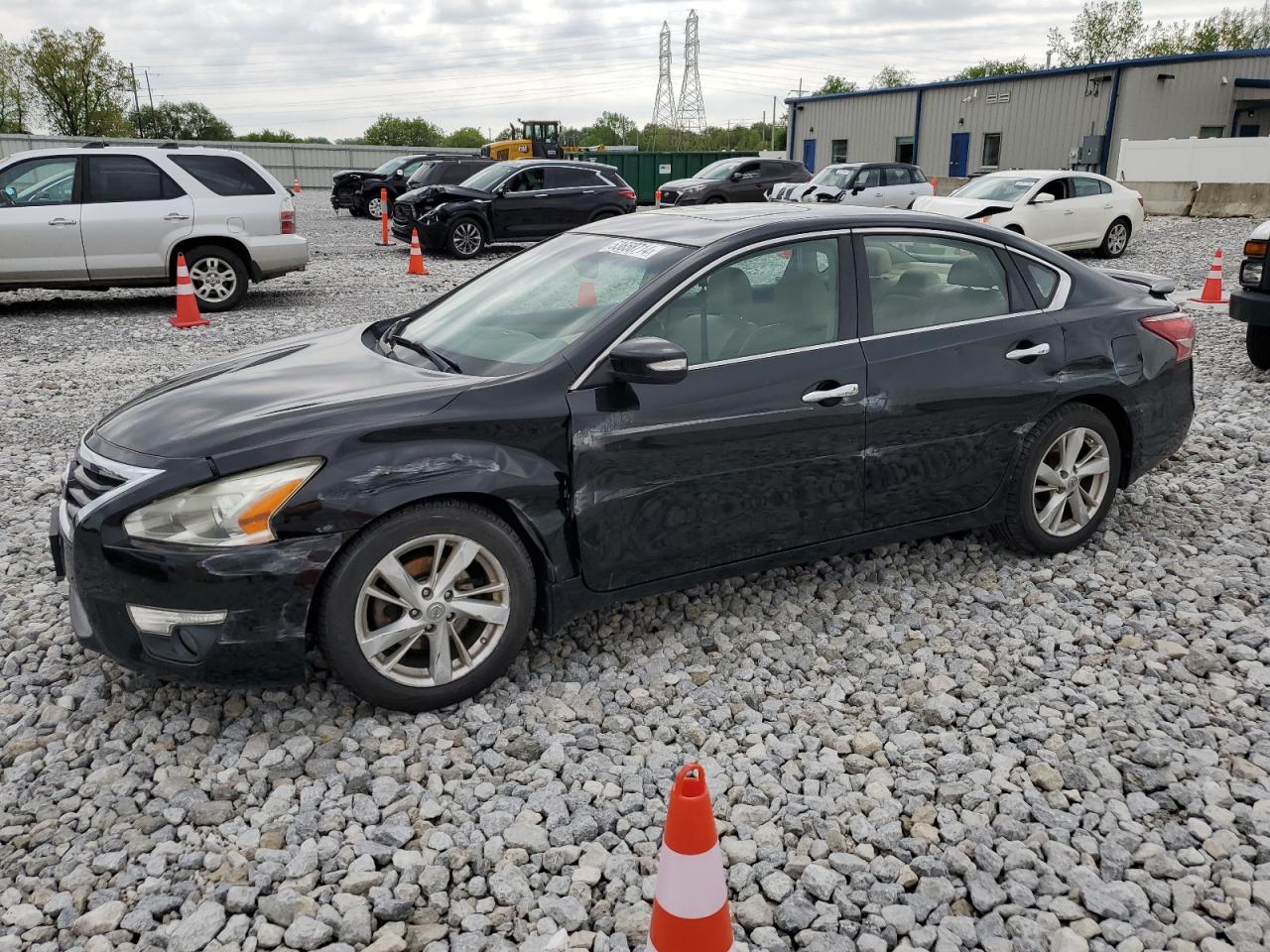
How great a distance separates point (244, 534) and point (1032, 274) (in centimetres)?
343

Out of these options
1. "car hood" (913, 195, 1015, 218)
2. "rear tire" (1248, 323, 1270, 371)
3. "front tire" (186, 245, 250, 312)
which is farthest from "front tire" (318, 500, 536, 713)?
"car hood" (913, 195, 1015, 218)

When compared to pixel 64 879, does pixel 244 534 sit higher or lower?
higher

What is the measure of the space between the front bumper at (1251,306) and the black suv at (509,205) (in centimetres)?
1169

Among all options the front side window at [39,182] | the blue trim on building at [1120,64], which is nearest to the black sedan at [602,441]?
the front side window at [39,182]

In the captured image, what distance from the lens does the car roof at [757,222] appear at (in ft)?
13.4

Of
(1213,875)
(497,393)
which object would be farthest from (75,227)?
(1213,875)

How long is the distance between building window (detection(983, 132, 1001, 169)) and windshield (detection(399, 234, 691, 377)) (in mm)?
37425

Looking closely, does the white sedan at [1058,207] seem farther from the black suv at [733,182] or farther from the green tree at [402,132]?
the green tree at [402,132]

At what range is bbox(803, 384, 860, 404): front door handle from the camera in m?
3.92

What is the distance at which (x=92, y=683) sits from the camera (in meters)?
3.77

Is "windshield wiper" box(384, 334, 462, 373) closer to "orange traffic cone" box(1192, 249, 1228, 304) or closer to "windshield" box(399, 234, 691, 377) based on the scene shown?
"windshield" box(399, 234, 691, 377)

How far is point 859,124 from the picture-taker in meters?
43.8

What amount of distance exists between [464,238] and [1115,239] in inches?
424

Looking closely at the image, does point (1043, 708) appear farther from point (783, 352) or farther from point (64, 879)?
point (64, 879)
